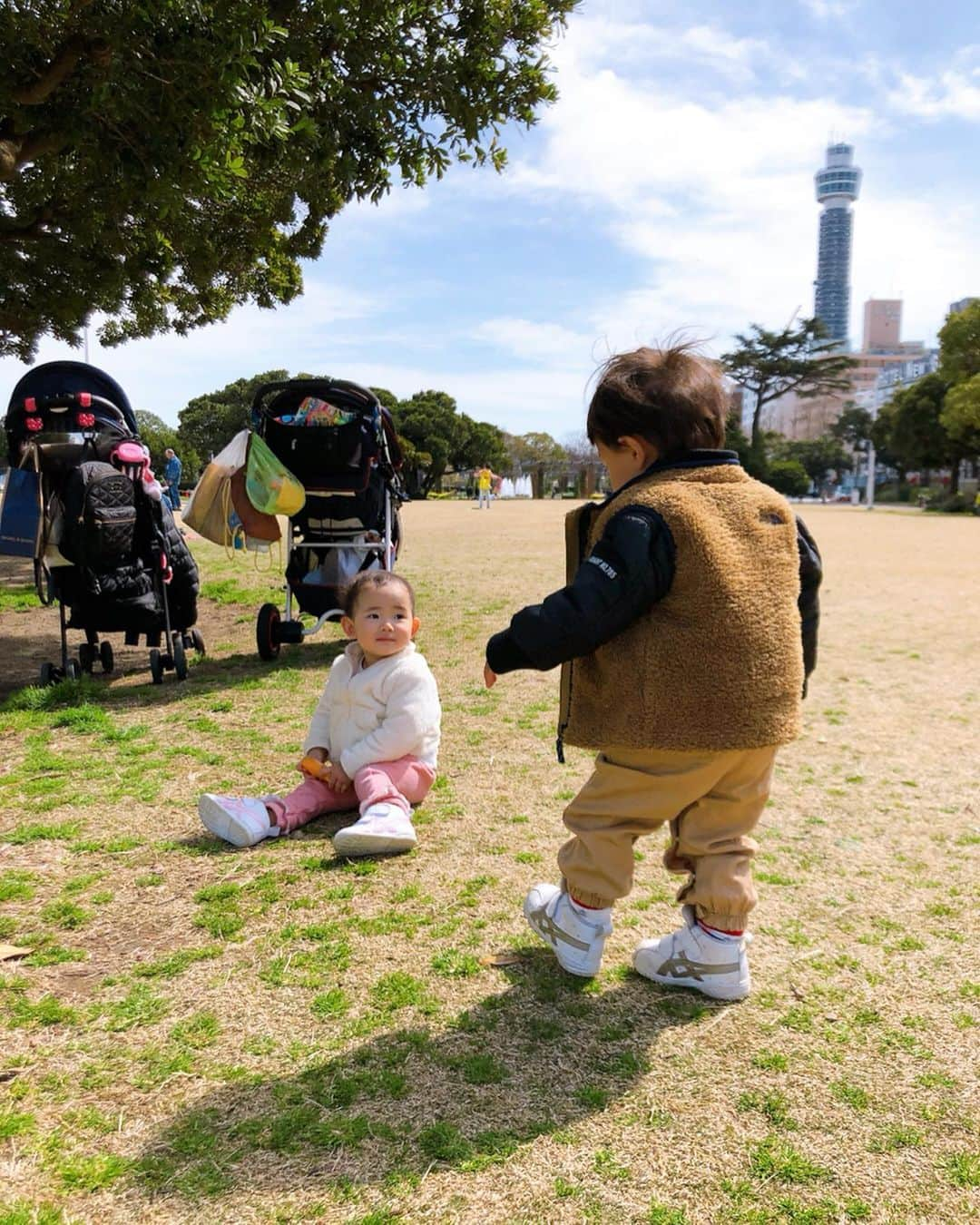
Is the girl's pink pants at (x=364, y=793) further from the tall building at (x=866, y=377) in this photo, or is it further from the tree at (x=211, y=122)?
the tall building at (x=866, y=377)

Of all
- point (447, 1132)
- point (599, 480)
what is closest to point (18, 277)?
point (447, 1132)

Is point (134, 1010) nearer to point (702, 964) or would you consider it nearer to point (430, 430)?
point (702, 964)

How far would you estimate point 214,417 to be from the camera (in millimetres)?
48156

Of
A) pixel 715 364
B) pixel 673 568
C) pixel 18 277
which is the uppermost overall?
pixel 18 277

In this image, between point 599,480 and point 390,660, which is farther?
point 599,480

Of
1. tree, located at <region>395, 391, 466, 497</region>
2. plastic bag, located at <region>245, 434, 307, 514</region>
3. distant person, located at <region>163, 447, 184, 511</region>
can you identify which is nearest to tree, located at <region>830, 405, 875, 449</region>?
tree, located at <region>395, 391, 466, 497</region>

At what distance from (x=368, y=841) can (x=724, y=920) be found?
1.24 metres

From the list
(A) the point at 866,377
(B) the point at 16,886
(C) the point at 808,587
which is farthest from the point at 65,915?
(A) the point at 866,377

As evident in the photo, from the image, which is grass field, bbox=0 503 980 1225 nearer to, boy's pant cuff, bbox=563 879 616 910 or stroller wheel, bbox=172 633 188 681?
boy's pant cuff, bbox=563 879 616 910

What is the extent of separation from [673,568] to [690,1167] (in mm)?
1180

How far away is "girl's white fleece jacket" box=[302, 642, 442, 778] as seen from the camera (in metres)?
3.29

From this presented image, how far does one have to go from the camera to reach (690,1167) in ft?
5.49

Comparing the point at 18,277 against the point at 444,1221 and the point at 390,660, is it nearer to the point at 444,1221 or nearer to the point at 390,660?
the point at 390,660

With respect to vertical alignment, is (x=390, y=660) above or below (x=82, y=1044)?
above
